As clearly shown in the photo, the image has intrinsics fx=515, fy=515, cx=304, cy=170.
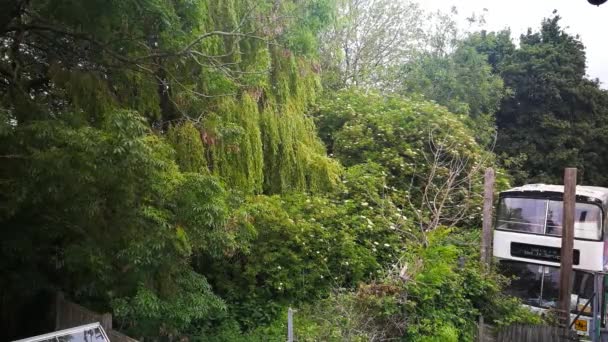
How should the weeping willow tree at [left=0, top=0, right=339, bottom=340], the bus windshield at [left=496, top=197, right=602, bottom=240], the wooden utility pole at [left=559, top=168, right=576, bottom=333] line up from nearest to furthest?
the weeping willow tree at [left=0, top=0, right=339, bottom=340] < the wooden utility pole at [left=559, top=168, right=576, bottom=333] < the bus windshield at [left=496, top=197, right=602, bottom=240]

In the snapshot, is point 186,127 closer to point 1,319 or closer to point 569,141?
point 1,319

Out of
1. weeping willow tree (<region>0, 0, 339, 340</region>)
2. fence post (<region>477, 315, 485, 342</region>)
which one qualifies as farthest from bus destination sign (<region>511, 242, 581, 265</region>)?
weeping willow tree (<region>0, 0, 339, 340</region>)

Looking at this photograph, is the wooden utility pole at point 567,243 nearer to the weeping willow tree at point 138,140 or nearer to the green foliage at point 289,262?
the green foliage at point 289,262

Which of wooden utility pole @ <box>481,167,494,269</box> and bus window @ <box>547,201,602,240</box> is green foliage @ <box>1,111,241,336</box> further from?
bus window @ <box>547,201,602,240</box>

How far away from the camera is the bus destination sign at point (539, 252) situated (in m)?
12.7

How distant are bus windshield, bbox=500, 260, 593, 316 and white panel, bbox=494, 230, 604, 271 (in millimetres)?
171

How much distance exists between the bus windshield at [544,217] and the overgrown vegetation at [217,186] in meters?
1.27

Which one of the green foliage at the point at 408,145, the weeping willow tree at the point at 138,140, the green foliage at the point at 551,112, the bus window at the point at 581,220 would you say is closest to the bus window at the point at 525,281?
the bus window at the point at 581,220

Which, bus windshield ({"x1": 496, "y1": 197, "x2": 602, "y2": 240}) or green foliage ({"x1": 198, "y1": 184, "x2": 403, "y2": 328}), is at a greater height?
bus windshield ({"x1": 496, "y1": 197, "x2": 602, "y2": 240})

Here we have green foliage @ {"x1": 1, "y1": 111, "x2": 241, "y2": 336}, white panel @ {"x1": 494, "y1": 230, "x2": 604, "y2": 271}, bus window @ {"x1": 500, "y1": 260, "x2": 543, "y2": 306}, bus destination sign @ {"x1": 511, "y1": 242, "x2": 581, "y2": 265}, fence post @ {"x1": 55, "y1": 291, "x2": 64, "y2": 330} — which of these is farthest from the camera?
bus window @ {"x1": 500, "y1": 260, "x2": 543, "y2": 306}

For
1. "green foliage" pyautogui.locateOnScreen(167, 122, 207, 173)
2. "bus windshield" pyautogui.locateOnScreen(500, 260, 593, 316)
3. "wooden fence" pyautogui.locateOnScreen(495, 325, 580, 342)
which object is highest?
"green foliage" pyautogui.locateOnScreen(167, 122, 207, 173)

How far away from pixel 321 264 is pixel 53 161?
6486mm

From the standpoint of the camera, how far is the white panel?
12320mm

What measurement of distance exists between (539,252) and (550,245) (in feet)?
1.02
